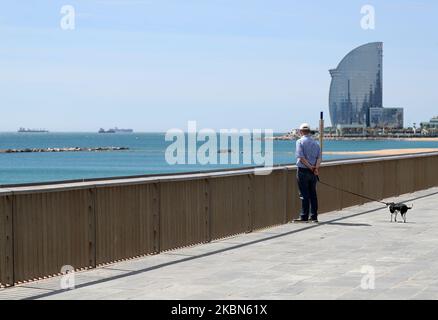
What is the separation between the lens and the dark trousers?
1512 cm

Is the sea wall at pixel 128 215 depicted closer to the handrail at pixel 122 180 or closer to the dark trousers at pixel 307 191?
the handrail at pixel 122 180

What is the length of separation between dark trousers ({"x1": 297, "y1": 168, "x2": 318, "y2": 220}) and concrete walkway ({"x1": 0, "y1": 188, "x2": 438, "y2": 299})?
974mm

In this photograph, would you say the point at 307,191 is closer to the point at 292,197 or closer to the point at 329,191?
the point at 292,197

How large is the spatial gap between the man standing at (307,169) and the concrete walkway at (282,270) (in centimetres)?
99

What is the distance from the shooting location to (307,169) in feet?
49.5

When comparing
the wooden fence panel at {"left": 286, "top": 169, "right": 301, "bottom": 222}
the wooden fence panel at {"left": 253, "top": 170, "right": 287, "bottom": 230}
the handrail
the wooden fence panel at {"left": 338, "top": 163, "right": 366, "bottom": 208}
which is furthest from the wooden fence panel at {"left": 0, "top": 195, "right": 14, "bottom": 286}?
the wooden fence panel at {"left": 338, "top": 163, "right": 366, "bottom": 208}

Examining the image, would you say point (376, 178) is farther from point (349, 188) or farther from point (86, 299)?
point (86, 299)

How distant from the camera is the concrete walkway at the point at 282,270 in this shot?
8430 millimetres

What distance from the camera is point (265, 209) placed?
14.5 meters

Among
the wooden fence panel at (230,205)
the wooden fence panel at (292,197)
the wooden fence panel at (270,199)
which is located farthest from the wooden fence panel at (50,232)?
the wooden fence panel at (292,197)

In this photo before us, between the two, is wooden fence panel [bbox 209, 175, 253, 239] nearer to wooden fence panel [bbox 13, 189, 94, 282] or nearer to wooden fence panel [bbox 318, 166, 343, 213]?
wooden fence panel [bbox 13, 189, 94, 282]

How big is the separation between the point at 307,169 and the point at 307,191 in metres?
0.43

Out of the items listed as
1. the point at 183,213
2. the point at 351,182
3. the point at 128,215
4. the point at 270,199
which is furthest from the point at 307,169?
the point at 128,215

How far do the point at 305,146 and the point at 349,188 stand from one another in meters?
3.78
